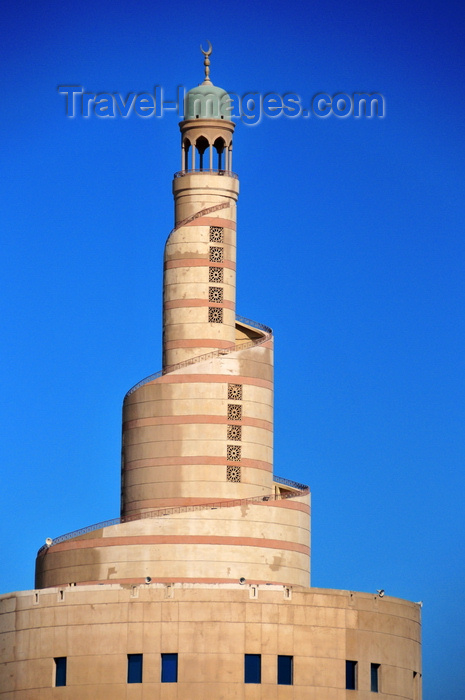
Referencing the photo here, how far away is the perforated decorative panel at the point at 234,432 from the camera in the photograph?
5128 inches

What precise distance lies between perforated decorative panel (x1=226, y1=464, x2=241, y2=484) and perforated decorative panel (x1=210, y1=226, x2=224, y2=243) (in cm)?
1406

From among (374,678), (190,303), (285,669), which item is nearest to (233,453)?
(190,303)

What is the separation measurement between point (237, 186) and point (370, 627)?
30.0m

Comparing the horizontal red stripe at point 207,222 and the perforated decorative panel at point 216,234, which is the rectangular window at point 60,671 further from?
the horizontal red stripe at point 207,222

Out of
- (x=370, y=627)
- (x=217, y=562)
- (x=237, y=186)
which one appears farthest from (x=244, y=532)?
(x=237, y=186)

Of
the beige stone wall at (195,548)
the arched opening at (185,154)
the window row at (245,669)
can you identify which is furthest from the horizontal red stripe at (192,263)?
the window row at (245,669)

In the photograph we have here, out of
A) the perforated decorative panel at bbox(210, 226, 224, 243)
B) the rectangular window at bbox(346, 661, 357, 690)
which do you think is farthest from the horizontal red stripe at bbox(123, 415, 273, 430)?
the rectangular window at bbox(346, 661, 357, 690)

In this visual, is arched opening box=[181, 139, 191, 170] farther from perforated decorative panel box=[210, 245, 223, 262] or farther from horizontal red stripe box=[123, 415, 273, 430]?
horizontal red stripe box=[123, 415, 273, 430]

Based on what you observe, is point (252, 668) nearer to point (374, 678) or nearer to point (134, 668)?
point (134, 668)

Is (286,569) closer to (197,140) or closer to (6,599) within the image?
(6,599)

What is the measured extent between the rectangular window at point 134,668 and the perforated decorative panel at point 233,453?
16135 mm

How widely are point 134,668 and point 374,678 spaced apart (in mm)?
13549

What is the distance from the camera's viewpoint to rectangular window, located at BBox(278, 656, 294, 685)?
11844 centimetres

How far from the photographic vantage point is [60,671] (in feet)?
392
